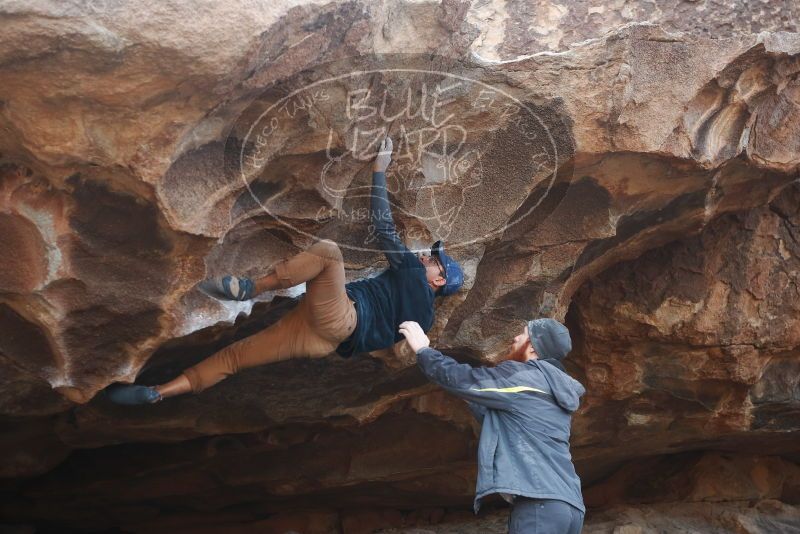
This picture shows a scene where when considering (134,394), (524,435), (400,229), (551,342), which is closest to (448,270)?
(400,229)

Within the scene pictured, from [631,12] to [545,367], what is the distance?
1466 millimetres

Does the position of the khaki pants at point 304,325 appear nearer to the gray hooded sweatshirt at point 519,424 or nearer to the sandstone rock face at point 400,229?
the sandstone rock face at point 400,229

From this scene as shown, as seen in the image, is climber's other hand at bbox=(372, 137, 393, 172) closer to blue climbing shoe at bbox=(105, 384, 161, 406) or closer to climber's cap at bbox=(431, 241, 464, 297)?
climber's cap at bbox=(431, 241, 464, 297)

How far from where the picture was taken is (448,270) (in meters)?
3.44

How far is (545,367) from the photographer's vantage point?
301 cm

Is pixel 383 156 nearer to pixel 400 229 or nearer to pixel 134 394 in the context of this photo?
pixel 400 229

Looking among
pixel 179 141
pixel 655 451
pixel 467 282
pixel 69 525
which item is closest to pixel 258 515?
pixel 69 525

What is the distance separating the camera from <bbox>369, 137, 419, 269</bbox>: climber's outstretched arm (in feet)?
10.4

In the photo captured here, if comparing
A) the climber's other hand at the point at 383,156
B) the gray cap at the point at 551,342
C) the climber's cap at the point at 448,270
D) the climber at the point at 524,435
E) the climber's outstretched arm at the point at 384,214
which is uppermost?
the climber's other hand at the point at 383,156

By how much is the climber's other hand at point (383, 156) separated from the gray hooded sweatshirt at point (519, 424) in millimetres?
640

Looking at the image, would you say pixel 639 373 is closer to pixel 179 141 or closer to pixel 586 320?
pixel 586 320

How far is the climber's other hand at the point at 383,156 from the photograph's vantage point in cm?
316

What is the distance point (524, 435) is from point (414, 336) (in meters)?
0.49

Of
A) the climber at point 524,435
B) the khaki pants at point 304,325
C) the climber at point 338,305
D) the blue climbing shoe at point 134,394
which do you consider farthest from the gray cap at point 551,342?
the blue climbing shoe at point 134,394
